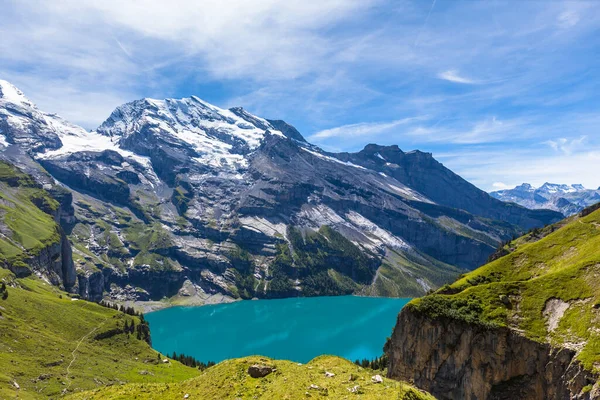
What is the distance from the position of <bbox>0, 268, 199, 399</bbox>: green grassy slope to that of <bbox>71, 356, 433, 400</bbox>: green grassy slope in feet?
178

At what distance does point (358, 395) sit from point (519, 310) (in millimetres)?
59577

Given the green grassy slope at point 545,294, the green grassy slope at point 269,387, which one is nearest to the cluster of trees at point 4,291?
the green grassy slope at point 269,387

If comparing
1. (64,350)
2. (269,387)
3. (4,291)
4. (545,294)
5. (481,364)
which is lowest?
(481,364)

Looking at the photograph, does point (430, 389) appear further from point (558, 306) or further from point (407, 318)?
point (558, 306)

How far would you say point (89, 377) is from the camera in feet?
341

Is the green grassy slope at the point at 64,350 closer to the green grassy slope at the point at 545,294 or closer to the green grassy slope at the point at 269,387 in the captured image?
the green grassy slope at the point at 269,387

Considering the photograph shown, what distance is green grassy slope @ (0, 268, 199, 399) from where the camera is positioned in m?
92.9

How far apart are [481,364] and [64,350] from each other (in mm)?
113939

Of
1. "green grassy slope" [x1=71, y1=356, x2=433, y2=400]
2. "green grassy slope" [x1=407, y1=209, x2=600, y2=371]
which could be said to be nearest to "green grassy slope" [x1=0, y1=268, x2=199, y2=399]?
"green grassy slope" [x1=71, y1=356, x2=433, y2=400]

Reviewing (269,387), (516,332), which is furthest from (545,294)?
(269,387)

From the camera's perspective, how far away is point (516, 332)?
70.4m

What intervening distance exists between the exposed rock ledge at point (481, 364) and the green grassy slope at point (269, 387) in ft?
133

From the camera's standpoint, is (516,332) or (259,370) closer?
(259,370)

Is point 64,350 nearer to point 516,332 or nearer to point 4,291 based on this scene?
point 4,291
